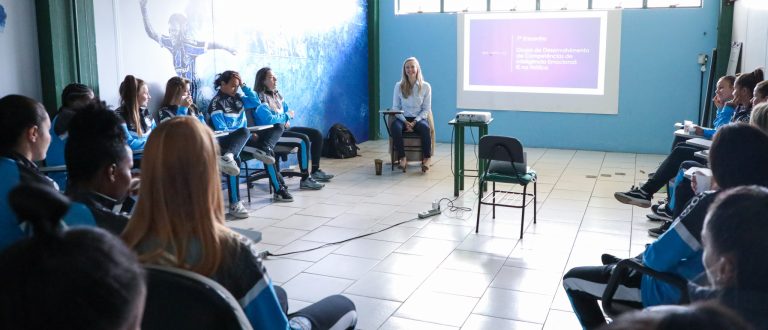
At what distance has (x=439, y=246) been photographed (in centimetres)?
420

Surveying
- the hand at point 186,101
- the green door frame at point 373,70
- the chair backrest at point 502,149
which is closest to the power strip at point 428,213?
the chair backrest at point 502,149

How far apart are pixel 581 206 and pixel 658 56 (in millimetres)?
3682

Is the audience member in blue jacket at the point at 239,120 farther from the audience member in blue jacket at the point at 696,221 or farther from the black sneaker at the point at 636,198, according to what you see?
the audience member in blue jacket at the point at 696,221

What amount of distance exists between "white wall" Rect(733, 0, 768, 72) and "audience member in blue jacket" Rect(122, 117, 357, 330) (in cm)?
523

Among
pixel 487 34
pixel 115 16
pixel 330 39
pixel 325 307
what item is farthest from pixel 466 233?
pixel 487 34

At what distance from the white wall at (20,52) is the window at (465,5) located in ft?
19.2

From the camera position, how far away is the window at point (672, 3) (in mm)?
7883

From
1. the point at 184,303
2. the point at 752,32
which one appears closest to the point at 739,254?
the point at 184,303

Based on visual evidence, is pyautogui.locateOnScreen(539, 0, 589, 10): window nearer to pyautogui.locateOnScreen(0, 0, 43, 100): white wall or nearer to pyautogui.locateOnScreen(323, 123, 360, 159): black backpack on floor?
pyautogui.locateOnScreen(323, 123, 360, 159): black backpack on floor

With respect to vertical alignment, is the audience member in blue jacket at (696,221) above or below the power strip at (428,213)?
above

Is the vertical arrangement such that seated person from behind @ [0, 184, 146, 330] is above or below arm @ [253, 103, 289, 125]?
above

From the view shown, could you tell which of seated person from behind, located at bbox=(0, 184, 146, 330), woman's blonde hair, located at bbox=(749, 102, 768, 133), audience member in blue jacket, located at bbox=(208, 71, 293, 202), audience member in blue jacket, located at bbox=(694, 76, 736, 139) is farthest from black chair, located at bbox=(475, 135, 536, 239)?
seated person from behind, located at bbox=(0, 184, 146, 330)

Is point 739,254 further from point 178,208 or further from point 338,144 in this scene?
point 338,144

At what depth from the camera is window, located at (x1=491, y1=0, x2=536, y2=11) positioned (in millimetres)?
8527
